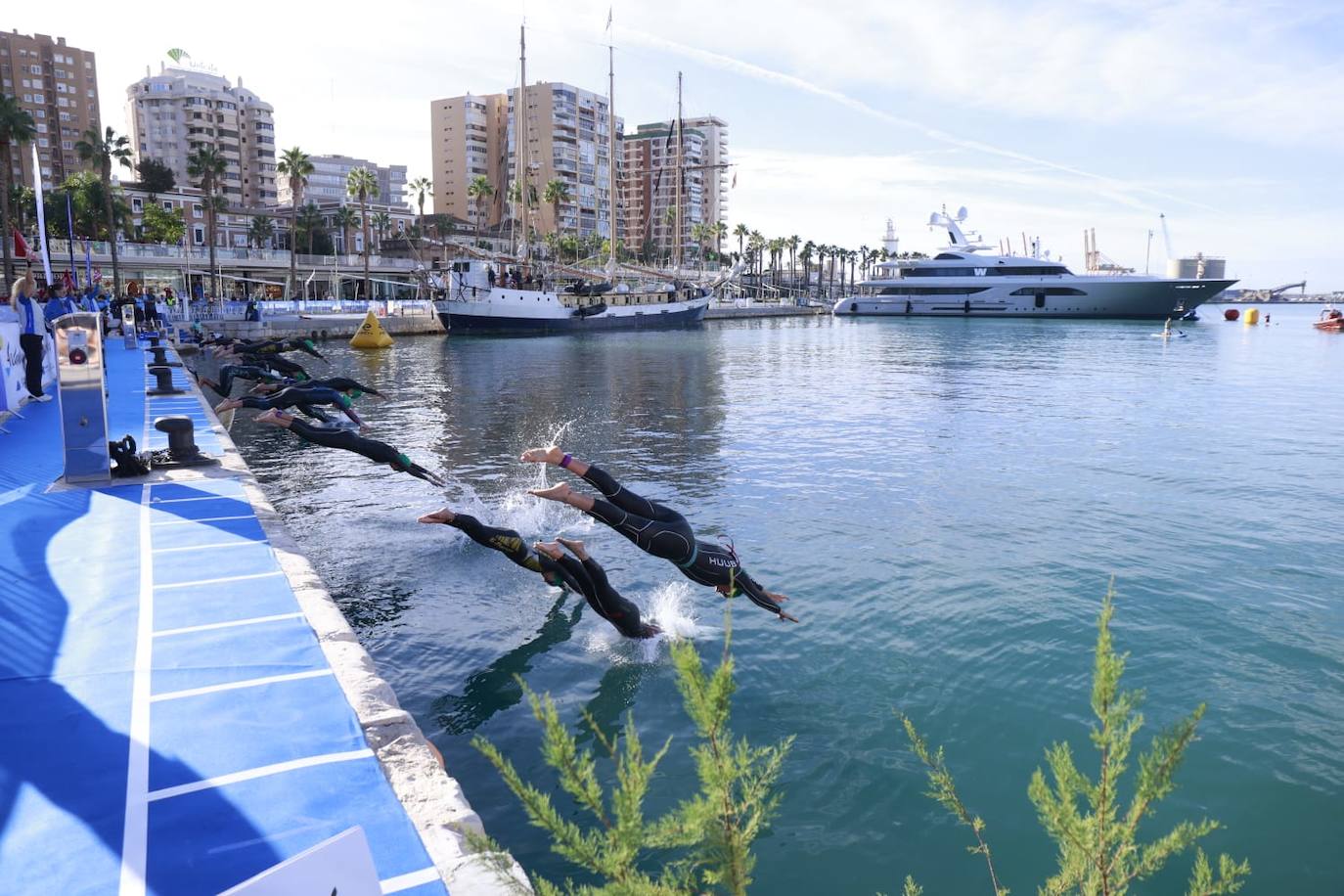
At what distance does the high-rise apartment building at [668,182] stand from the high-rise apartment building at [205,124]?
2551 inches

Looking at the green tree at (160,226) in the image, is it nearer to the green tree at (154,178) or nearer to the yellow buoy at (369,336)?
the green tree at (154,178)

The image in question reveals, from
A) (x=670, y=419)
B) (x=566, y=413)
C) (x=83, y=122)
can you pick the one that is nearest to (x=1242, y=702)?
(x=670, y=419)

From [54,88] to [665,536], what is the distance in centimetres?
14735

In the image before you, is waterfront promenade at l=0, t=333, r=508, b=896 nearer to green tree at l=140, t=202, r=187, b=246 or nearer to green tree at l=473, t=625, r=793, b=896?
green tree at l=473, t=625, r=793, b=896

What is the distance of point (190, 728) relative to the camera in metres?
5.45

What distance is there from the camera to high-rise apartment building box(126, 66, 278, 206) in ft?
379

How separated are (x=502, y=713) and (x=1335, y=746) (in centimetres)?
732

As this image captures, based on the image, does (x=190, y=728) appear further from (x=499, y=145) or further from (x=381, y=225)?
(x=499, y=145)

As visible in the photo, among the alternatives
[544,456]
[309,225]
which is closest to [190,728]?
[544,456]

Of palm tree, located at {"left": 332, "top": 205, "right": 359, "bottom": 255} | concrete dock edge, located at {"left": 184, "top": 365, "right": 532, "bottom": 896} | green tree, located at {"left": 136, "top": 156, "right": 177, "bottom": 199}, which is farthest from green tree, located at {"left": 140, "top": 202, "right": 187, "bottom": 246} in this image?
concrete dock edge, located at {"left": 184, "top": 365, "right": 532, "bottom": 896}

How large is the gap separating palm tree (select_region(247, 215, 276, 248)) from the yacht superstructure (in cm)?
6727

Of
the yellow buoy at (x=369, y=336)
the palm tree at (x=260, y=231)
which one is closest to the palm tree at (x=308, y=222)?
the palm tree at (x=260, y=231)

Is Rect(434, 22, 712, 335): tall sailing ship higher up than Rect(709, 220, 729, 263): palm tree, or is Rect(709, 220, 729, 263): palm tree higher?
Rect(709, 220, 729, 263): palm tree

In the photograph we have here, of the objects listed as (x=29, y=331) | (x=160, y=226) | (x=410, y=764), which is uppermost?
(x=160, y=226)
